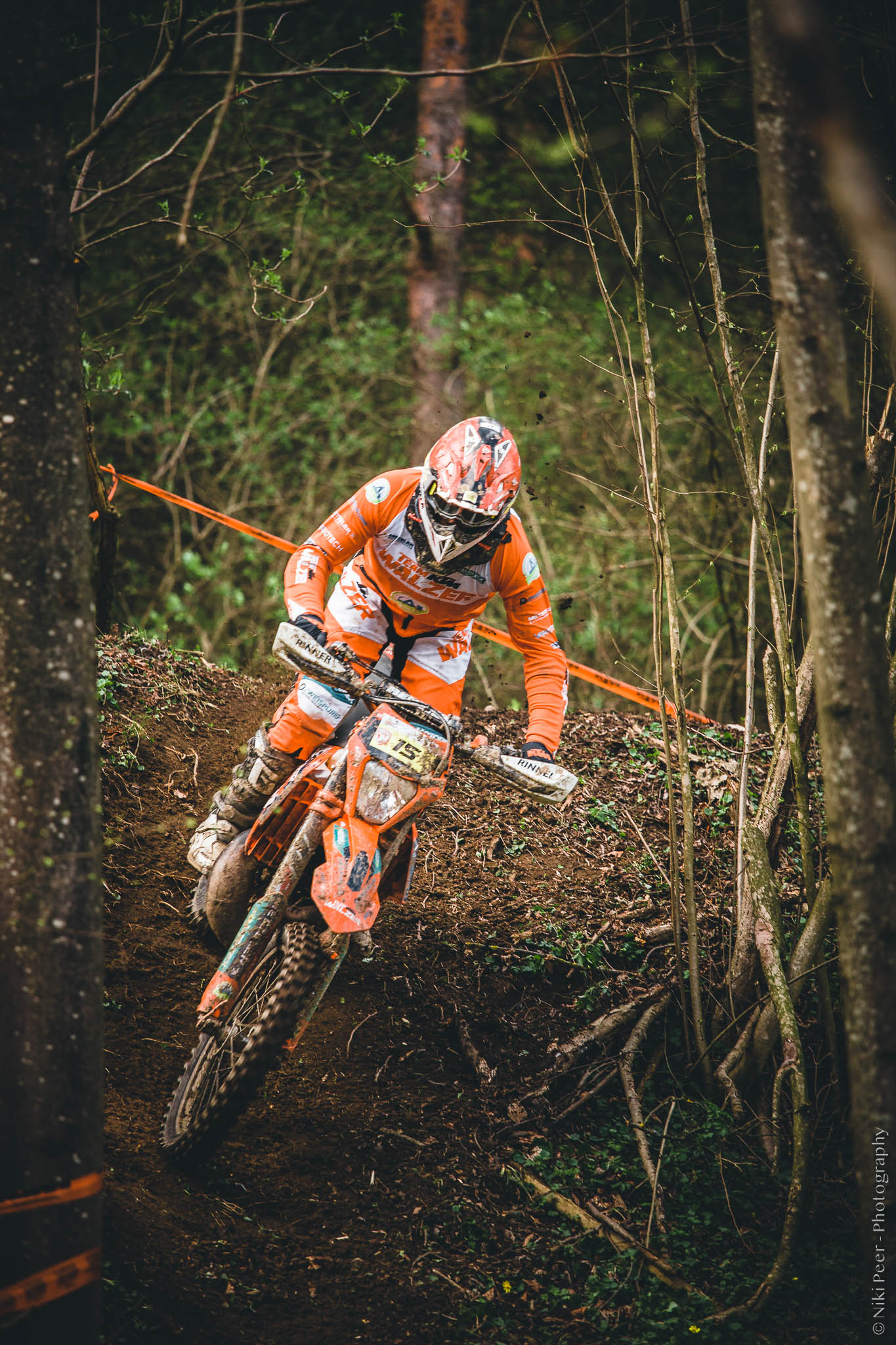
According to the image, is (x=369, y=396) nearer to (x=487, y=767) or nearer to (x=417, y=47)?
(x=417, y=47)

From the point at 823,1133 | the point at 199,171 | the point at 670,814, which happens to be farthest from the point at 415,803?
the point at 823,1133

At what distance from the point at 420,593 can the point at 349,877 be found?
4.43ft

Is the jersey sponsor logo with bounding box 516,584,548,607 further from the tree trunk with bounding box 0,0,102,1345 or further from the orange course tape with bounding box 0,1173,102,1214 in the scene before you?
the orange course tape with bounding box 0,1173,102,1214

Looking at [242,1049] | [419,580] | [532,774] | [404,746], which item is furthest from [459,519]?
[242,1049]

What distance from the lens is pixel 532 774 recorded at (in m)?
3.18

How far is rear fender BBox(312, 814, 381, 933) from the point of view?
9.69ft

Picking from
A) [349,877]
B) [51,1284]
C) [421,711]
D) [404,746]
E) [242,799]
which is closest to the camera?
[51,1284]

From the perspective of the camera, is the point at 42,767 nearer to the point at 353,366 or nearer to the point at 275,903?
the point at 275,903

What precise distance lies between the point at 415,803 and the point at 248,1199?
1.47m

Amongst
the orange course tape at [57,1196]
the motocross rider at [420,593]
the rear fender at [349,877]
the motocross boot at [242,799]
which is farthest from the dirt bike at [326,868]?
the orange course tape at [57,1196]

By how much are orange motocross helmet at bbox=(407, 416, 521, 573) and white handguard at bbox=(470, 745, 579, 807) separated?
838 millimetres

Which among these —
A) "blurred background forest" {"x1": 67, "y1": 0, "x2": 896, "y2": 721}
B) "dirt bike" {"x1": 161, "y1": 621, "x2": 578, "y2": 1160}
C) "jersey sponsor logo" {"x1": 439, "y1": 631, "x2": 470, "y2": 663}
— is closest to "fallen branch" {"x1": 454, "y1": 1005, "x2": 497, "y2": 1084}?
"dirt bike" {"x1": 161, "y1": 621, "x2": 578, "y2": 1160}

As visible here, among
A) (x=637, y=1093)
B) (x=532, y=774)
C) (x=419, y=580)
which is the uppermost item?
(x=419, y=580)

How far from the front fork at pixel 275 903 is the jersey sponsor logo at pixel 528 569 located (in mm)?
1270
